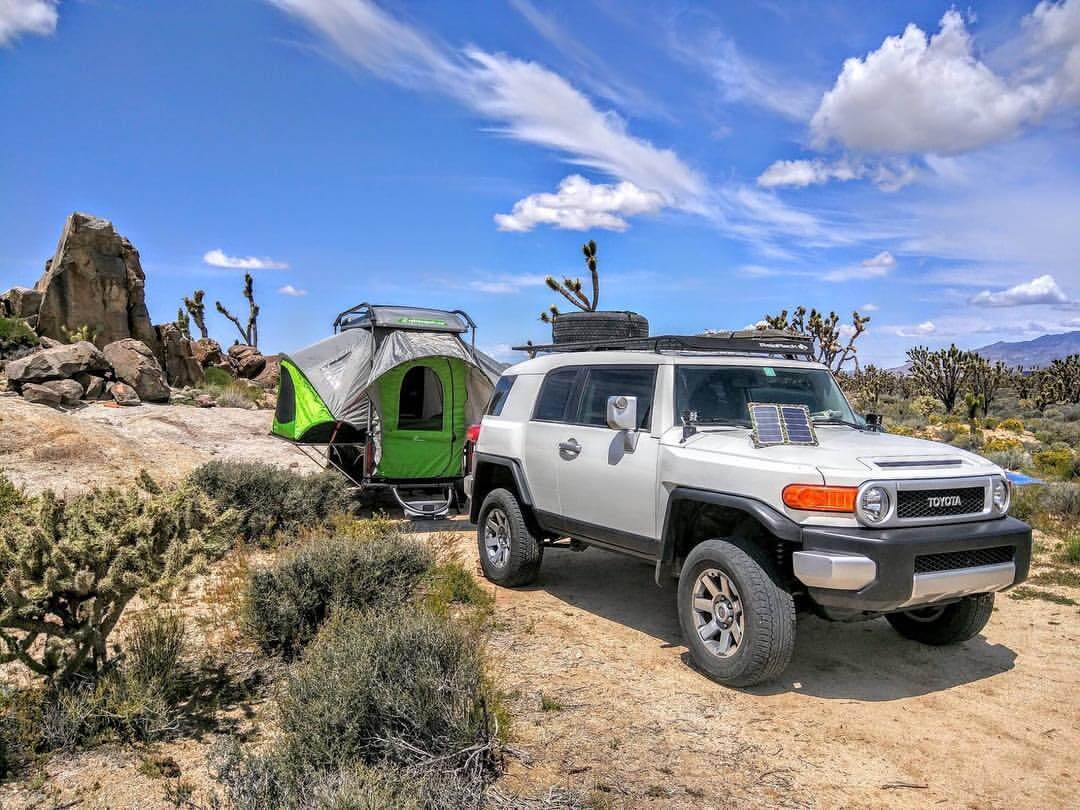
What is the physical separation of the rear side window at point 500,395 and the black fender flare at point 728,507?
9.17 ft

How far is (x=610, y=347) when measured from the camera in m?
6.93

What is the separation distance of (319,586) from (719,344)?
367 cm

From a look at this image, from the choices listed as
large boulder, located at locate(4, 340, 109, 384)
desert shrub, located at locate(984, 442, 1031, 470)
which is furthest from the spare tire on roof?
large boulder, located at locate(4, 340, 109, 384)

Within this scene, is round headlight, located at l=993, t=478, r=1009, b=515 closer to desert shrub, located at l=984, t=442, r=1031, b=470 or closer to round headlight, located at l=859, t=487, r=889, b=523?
round headlight, located at l=859, t=487, r=889, b=523

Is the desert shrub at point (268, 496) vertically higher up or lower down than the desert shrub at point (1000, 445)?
lower down

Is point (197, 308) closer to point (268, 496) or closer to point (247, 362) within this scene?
point (247, 362)

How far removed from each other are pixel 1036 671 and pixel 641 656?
9.10 feet


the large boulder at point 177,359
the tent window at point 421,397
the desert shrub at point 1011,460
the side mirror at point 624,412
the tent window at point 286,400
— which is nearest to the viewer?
the side mirror at point 624,412

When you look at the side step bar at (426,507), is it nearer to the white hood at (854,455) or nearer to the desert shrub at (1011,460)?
the white hood at (854,455)

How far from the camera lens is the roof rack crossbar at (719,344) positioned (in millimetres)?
6152

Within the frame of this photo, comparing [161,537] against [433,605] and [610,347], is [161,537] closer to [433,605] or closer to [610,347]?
[433,605]

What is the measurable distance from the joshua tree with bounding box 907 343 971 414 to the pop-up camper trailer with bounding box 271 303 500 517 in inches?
1165

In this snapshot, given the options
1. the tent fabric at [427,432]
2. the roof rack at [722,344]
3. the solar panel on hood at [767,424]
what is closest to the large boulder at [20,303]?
the tent fabric at [427,432]

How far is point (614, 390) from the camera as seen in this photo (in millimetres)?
6422
